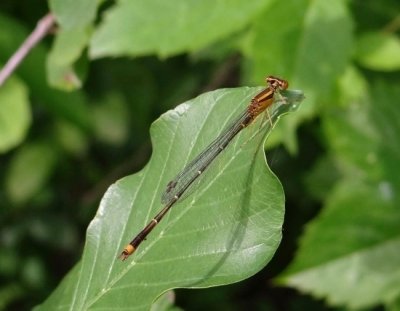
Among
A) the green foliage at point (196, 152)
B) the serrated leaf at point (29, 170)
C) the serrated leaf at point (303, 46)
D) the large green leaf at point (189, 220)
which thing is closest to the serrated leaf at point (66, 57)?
the green foliage at point (196, 152)

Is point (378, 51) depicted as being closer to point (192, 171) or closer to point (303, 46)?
point (303, 46)

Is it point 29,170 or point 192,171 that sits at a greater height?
point 192,171

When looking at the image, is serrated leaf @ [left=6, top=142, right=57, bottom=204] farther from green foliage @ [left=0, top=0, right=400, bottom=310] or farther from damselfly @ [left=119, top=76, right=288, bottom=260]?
damselfly @ [left=119, top=76, right=288, bottom=260]

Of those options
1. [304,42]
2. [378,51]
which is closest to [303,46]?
[304,42]

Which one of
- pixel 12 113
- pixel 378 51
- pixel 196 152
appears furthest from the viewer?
pixel 378 51

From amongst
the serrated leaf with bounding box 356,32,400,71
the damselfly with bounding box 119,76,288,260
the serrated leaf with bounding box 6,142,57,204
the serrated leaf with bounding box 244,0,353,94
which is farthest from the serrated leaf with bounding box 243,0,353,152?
the serrated leaf with bounding box 6,142,57,204

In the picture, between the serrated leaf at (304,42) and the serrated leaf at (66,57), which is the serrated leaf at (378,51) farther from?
the serrated leaf at (66,57)

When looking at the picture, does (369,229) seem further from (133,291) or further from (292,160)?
(133,291)
